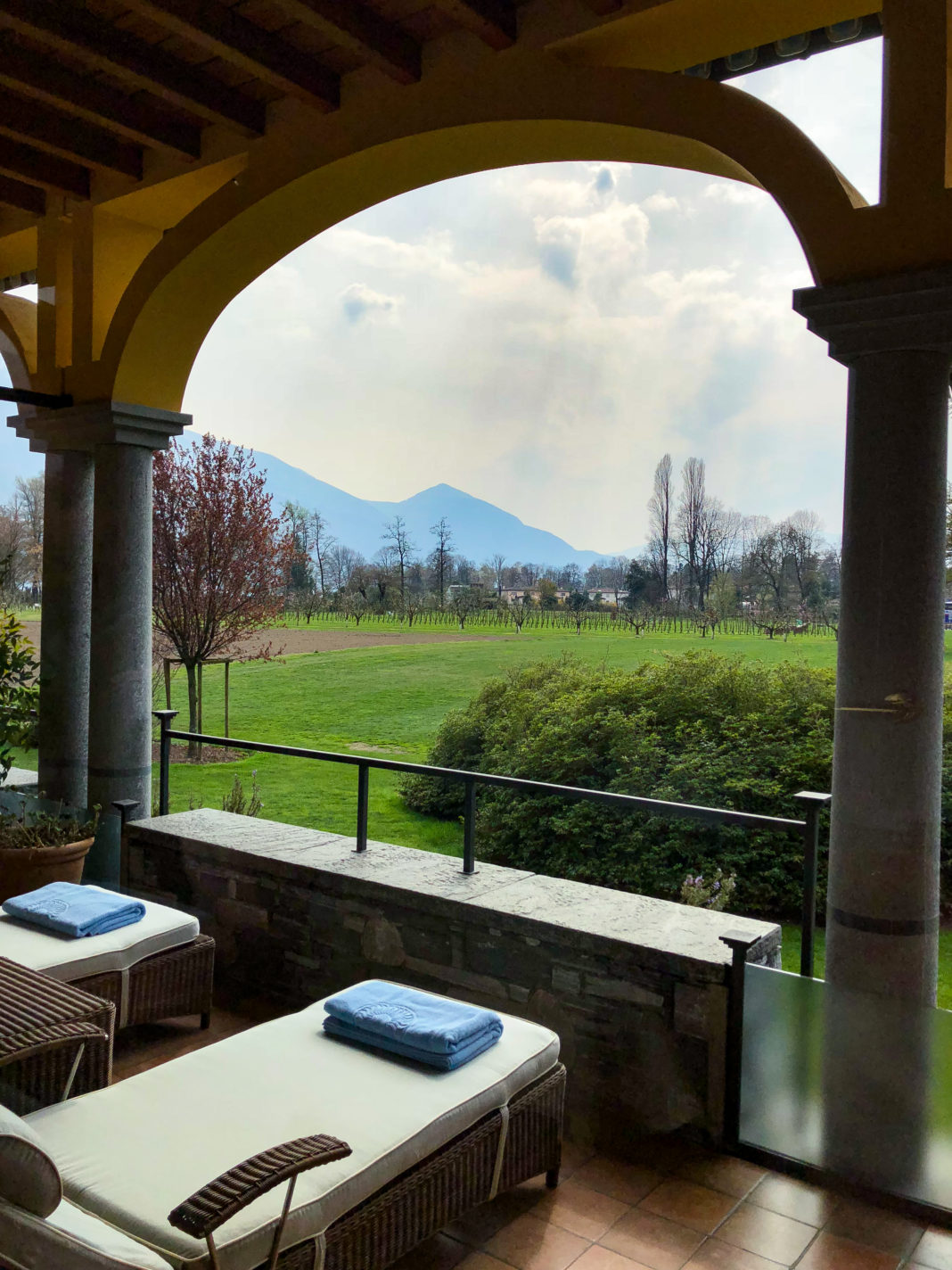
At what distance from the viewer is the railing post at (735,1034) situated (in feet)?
7.97

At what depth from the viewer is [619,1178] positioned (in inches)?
94.3

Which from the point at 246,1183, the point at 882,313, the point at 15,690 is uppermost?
the point at 882,313

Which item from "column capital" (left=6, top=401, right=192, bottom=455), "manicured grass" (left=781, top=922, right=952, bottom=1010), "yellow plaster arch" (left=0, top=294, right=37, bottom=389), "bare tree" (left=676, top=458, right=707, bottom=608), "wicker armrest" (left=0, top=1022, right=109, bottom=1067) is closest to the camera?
"wicker armrest" (left=0, top=1022, right=109, bottom=1067)

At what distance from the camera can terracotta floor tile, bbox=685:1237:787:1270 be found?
2.02 meters

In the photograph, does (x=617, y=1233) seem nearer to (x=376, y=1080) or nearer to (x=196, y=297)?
(x=376, y=1080)

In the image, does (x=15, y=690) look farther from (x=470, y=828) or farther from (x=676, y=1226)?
(x=676, y=1226)

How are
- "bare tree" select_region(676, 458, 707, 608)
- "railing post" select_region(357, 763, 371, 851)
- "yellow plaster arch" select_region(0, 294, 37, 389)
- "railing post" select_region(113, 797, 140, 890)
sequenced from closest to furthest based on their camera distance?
"railing post" select_region(357, 763, 371, 851) < "railing post" select_region(113, 797, 140, 890) < "yellow plaster arch" select_region(0, 294, 37, 389) < "bare tree" select_region(676, 458, 707, 608)

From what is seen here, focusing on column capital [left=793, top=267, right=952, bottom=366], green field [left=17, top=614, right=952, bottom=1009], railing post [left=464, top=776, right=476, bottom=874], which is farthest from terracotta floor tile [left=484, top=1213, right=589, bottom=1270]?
green field [left=17, top=614, right=952, bottom=1009]

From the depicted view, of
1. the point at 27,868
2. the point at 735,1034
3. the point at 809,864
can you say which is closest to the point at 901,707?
the point at 809,864

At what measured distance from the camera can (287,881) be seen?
3.37 metres

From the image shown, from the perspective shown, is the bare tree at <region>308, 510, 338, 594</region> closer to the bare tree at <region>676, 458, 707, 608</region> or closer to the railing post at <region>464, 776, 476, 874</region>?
the bare tree at <region>676, 458, 707, 608</region>

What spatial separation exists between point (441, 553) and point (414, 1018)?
18.5ft

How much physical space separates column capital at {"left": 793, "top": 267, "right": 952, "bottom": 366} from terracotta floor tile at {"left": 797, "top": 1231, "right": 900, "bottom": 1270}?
212 cm

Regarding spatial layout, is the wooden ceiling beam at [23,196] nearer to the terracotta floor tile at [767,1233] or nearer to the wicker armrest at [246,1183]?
the wicker armrest at [246,1183]
